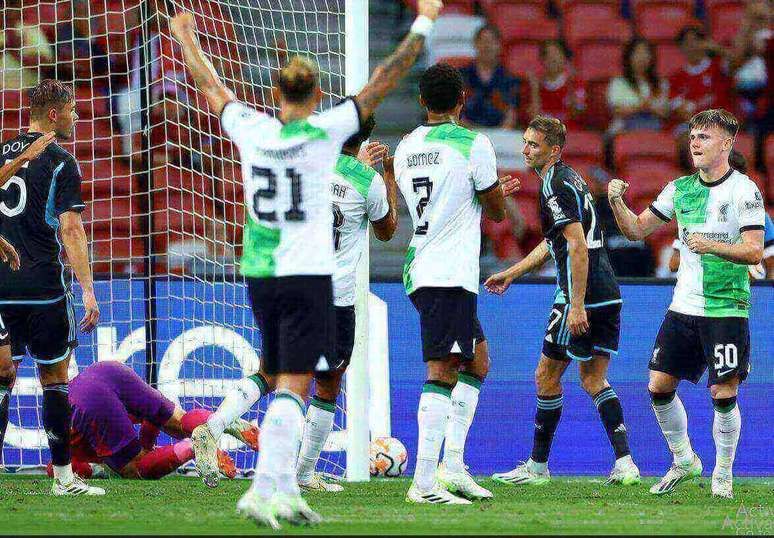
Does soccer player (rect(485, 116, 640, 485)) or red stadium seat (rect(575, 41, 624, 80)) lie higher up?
red stadium seat (rect(575, 41, 624, 80))

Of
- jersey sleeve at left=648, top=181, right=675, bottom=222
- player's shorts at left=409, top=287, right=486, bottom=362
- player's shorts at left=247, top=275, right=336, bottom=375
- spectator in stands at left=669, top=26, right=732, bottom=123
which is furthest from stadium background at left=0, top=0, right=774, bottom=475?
player's shorts at left=247, top=275, right=336, bottom=375

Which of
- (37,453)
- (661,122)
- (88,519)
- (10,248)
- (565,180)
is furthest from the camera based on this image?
(661,122)

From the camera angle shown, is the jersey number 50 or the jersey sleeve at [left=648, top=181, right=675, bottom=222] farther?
the jersey sleeve at [left=648, top=181, right=675, bottom=222]

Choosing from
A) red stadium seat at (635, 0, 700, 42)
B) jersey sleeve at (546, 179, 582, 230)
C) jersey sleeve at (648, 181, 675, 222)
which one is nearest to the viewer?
jersey sleeve at (648, 181, 675, 222)

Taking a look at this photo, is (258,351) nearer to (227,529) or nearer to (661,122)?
(227,529)

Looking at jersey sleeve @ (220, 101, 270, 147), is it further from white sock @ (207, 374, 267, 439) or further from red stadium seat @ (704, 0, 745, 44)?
red stadium seat @ (704, 0, 745, 44)

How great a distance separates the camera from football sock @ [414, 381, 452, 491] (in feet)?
20.4

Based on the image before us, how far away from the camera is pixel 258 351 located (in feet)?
27.8

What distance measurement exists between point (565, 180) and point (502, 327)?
1560 millimetres

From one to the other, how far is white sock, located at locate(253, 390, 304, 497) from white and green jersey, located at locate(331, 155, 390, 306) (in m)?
1.85

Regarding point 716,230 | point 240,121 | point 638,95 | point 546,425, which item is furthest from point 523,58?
point 240,121

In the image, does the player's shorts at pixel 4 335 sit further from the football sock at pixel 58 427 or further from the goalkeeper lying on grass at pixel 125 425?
the goalkeeper lying on grass at pixel 125 425

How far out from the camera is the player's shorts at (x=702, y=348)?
21.9 feet

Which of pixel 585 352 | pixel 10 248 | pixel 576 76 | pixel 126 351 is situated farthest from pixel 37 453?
pixel 576 76
